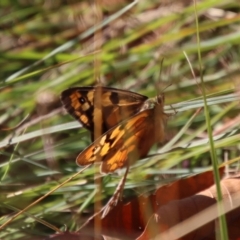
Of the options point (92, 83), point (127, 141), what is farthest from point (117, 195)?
point (92, 83)

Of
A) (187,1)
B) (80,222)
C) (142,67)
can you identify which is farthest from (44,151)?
(187,1)

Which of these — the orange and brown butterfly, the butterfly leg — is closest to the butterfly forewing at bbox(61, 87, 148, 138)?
the orange and brown butterfly

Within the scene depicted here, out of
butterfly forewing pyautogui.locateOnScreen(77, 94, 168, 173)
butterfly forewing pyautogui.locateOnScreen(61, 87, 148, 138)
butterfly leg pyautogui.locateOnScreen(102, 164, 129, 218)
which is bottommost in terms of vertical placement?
butterfly leg pyautogui.locateOnScreen(102, 164, 129, 218)

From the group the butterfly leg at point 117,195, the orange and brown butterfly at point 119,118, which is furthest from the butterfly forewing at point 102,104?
the butterfly leg at point 117,195

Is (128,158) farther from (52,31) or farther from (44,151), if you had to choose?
(52,31)

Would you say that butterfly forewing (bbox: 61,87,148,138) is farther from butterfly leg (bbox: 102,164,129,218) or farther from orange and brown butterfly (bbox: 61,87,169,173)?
butterfly leg (bbox: 102,164,129,218)

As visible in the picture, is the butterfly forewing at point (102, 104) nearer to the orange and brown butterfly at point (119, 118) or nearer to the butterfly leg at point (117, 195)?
the orange and brown butterfly at point (119, 118)
